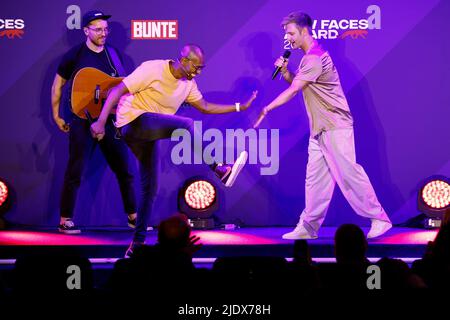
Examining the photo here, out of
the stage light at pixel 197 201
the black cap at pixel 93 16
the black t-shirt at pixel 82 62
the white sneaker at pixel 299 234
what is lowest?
the white sneaker at pixel 299 234

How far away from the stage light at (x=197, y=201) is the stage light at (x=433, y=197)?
6.15ft

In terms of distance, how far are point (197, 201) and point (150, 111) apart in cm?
114

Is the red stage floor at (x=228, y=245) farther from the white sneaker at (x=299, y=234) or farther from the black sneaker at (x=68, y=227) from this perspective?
the black sneaker at (x=68, y=227)

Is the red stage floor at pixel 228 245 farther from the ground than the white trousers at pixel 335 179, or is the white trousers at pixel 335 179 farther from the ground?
the white trousers at pixel 335 179

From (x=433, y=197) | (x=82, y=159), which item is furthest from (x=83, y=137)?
(x=433, y=197)

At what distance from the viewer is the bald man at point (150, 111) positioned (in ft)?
18.7

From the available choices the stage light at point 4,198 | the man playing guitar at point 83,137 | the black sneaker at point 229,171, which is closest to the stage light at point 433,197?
the black sneaker at point 229,171

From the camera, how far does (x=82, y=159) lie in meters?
6.71

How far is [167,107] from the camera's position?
6148mm

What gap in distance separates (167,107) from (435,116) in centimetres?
265

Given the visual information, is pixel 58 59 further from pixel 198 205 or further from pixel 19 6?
pixel 198 205

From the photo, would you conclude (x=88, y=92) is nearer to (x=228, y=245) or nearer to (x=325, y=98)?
(x=228, y=245)

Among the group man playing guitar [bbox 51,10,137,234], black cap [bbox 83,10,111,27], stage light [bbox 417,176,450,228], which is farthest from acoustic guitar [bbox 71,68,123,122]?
stage light [bbox 417,176,450,228]

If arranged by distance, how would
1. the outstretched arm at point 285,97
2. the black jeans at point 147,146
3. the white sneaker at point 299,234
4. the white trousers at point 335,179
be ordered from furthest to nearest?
the white sneaker at point 299,234 < the white trousers at point 335,179 < the outstretched arm at point 285,97 < the black jeans at point 147,146
